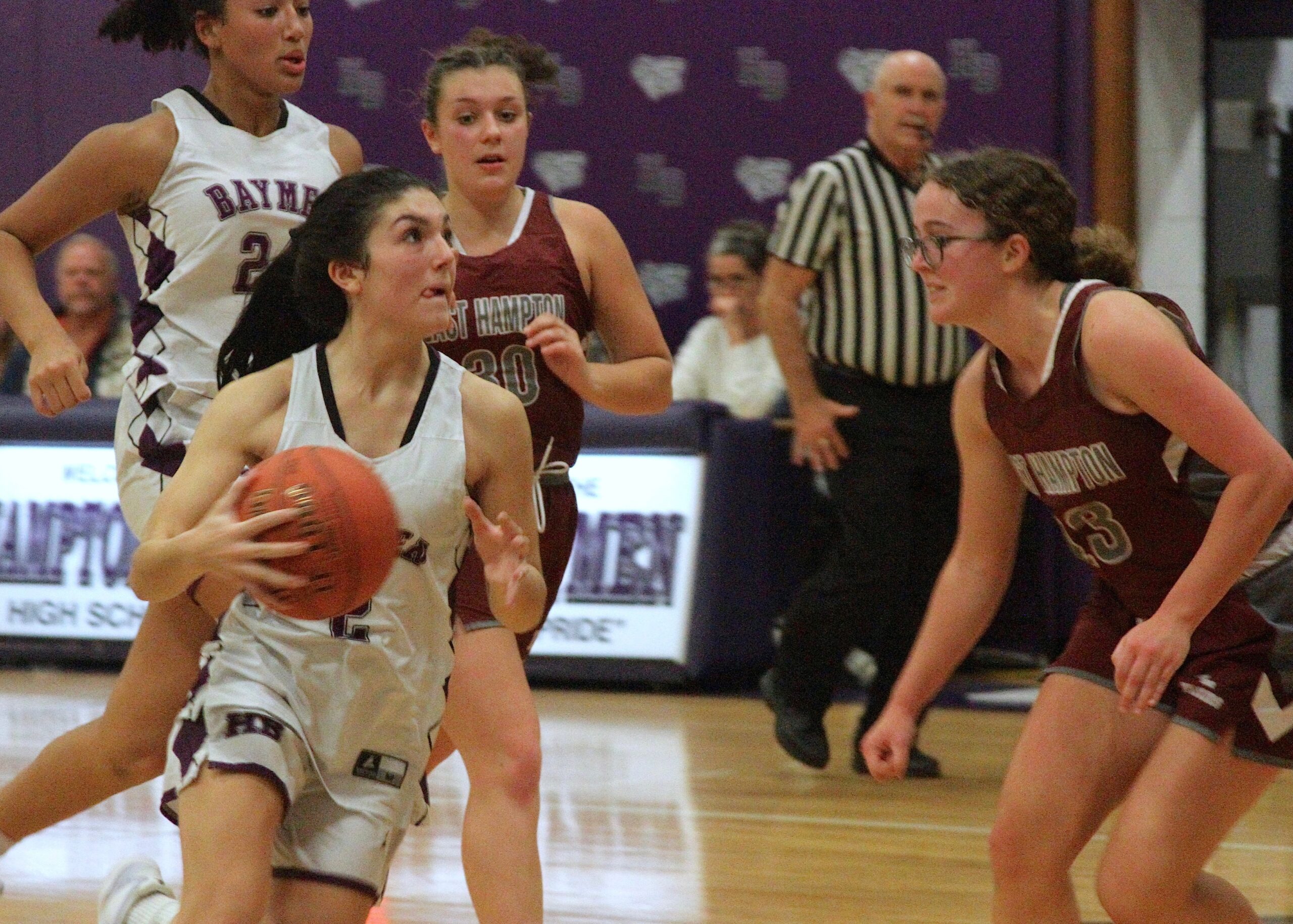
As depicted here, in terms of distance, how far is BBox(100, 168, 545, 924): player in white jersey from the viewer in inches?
104

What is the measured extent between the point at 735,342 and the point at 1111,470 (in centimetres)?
480

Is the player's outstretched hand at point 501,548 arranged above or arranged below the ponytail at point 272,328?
below

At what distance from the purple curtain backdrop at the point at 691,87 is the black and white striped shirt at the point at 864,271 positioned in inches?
91.3

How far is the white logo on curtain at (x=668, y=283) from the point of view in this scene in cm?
875

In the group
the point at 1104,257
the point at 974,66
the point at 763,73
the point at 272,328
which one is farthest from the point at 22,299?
the point at 763,73

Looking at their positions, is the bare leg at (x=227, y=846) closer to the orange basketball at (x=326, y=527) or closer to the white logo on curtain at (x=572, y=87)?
the orange basketball at (x=326, y=527)

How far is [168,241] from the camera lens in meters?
3.42

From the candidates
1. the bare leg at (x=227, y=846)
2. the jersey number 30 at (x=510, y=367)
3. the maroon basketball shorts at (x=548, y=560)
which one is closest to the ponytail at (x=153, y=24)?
the jersey number 30 at (x=510, y=367)

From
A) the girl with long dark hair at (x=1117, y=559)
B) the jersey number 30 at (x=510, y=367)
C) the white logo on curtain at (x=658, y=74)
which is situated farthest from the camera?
the white logo on curtain at (x=658, y=74)

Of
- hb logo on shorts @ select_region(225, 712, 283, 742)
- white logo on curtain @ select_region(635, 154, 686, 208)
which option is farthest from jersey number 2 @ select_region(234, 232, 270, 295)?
white logo on curtain @ select_region(635, 154, 686, 208)

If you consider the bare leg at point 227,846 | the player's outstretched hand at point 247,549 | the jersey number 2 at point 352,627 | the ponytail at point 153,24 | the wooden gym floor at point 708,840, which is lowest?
the wooden gym floor at point 708,840

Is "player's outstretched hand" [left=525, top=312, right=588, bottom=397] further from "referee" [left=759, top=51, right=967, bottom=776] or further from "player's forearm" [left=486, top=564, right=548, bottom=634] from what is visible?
"referee" [left=759, top=51, right=967, bottom=776]

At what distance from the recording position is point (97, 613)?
7688 millimetres

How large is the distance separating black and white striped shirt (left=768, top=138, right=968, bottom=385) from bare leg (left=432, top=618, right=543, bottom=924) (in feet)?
8.95
